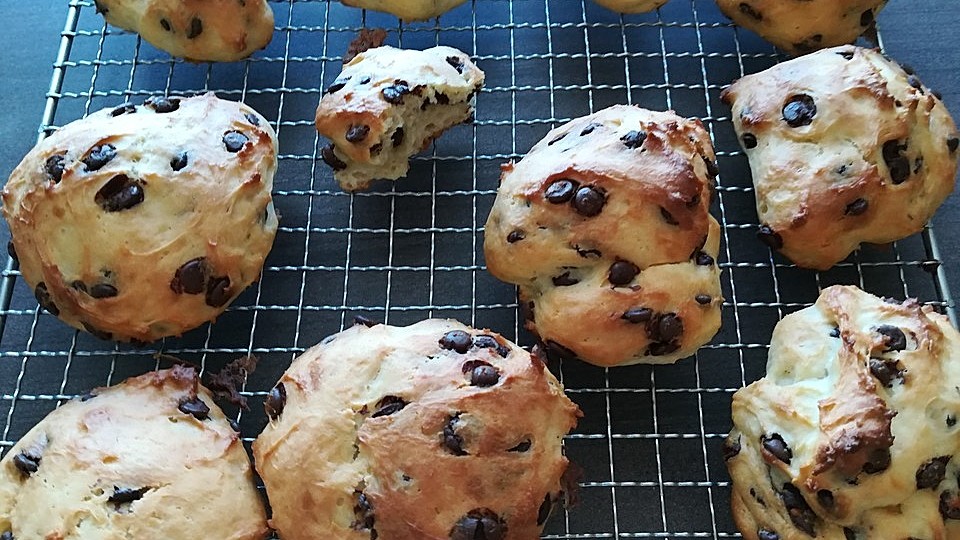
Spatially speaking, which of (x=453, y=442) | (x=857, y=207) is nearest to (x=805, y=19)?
(x=857, y=207)

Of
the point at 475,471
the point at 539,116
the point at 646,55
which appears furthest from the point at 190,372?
Result: the point at 646,55

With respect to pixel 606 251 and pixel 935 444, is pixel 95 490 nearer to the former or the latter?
pixel 606 251

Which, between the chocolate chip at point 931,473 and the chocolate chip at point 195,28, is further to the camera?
the chocolate chip at point 195,28

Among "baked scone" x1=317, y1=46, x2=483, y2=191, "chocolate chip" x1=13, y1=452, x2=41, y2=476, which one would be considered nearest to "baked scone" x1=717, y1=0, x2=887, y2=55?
"baked scone" x1=317, y1=46, x2=483, y2=191

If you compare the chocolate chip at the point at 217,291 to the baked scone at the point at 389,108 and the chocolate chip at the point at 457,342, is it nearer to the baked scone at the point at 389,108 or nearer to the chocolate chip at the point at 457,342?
the baked scone at the point at 389,108

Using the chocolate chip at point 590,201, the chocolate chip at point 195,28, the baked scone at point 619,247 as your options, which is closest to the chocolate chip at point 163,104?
the chocolate chip at point 195,28

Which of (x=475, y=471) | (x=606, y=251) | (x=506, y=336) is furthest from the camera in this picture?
(x=506, y=336)
